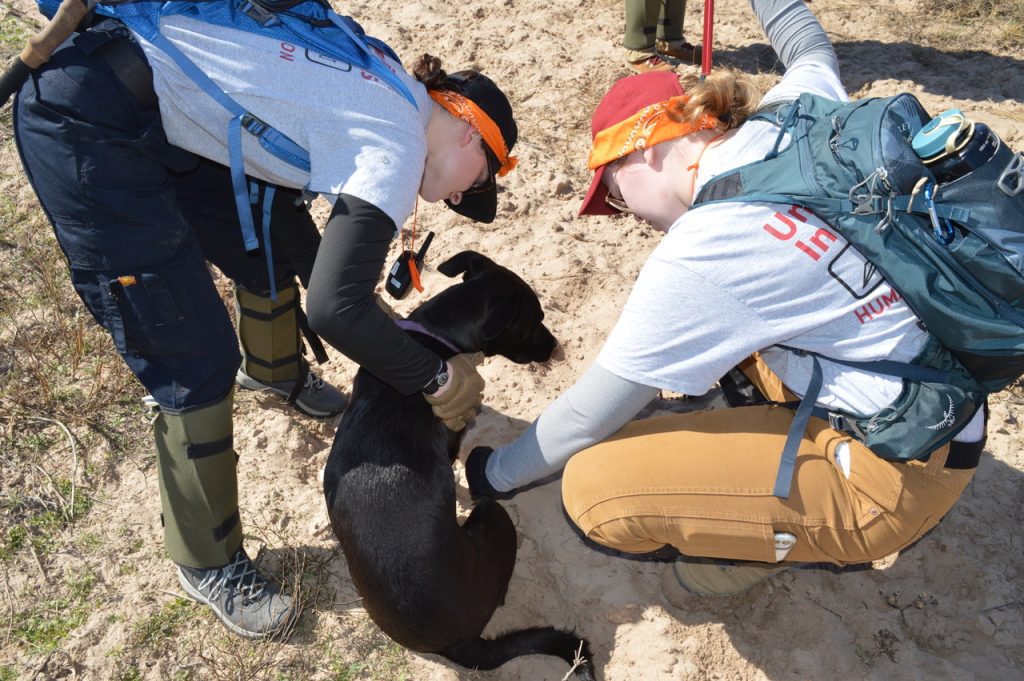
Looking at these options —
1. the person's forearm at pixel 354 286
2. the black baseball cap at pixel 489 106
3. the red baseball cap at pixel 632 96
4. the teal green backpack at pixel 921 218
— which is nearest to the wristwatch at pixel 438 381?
the person's forearm at pixel 354 286

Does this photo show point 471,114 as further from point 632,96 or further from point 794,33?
point 794,33

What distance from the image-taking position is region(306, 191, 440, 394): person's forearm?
1.88m

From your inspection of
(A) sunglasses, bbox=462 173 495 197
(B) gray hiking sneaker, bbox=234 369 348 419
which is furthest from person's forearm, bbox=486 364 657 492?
(B) gray hiking sneaker, bbox=234 369 348 419

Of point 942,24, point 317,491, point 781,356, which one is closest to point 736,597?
point 781,356

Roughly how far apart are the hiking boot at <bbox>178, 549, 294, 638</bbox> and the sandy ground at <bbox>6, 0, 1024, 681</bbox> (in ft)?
0.36

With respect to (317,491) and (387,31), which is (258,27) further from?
(387,31)

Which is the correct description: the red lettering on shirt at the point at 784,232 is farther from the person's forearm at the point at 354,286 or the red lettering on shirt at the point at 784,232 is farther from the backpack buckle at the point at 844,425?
the person's forearm at the point at 354,286

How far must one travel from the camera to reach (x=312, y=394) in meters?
3.41

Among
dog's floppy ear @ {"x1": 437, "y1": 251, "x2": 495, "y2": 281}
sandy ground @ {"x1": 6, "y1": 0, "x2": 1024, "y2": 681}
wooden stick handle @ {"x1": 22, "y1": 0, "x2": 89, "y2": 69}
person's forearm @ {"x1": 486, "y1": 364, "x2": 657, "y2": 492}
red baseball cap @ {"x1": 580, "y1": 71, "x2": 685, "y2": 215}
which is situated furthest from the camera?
dog's floppy ear @ {"x1": 437, "y1": 251, "x2": 495, "y2": 281}

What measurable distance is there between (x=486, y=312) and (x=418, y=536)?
102 centimetres

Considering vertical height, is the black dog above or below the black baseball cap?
below

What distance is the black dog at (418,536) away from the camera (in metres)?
2.40

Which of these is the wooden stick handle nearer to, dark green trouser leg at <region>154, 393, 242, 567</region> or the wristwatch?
dark green trouser leg at <region>154, 393, 242, 567</region>

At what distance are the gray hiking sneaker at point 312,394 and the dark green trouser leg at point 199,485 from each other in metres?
0.75
